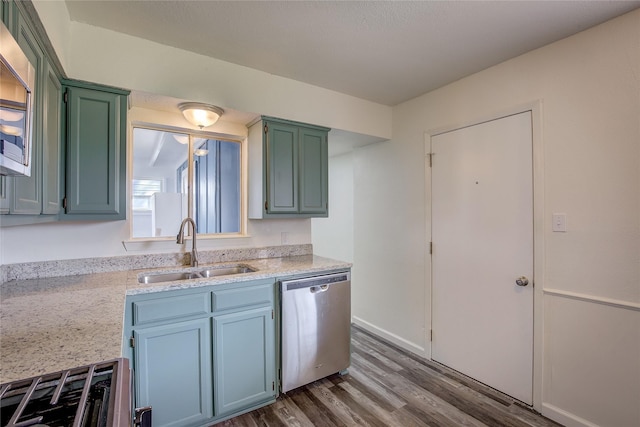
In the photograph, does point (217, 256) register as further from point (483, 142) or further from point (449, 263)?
point (483, 142)

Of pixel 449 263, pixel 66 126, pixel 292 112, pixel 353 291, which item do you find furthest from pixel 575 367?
pixel 66 126

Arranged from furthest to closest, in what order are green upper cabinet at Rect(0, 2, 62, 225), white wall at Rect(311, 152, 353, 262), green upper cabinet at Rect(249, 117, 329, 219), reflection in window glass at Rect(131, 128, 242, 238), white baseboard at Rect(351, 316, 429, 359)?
white wall at Rect(311, 152, 353, 262)
white baseboard at Rect(351, 316, 429, 359)
green upper cabinet at Rect(249, 117, 329, 219)
reflection in window glass at Rect(131, 128, 242, 238)
green upper cabinet at Rect(0, 2, 62, 225)

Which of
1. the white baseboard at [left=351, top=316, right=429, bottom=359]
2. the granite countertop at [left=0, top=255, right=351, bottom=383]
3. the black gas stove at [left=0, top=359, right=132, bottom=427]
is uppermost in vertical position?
the granite countertop at [left=0, top=255, right=351, bottom=383]

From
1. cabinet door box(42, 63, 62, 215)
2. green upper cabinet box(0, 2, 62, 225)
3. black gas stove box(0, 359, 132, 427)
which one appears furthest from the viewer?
cabinet door box(42, 63, 62, 215)

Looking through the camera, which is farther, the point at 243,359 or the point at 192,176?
the point at 192,176

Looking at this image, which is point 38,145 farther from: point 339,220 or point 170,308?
point 339,220

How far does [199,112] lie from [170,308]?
1360mm

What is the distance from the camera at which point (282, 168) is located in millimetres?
2514

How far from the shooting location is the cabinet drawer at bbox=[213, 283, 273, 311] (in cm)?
189

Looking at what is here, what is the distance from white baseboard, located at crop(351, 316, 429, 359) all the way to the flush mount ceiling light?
2653mm

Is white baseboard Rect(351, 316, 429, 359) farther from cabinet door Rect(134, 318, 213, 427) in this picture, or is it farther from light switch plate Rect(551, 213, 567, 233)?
cabinet door Rect(134, 318, 213, 427)

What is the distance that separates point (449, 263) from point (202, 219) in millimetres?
2160

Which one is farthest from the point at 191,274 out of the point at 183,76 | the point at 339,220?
the point at 339,220

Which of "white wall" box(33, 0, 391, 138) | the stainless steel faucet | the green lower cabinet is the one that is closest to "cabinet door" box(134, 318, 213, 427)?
the green lower cabinet
